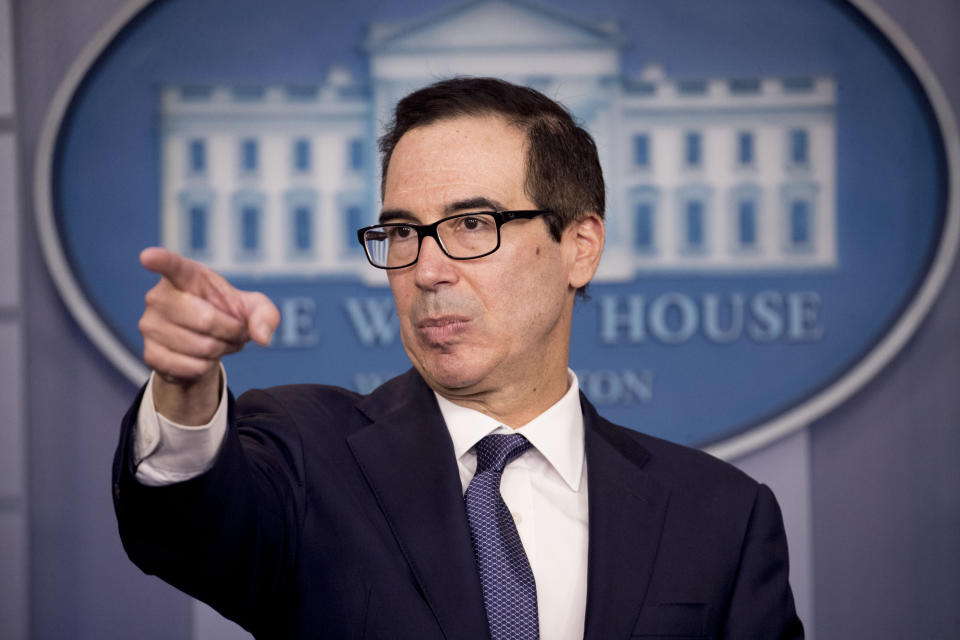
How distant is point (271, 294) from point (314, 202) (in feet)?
0.99

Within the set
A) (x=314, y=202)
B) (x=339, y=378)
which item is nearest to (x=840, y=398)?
(x=339, y=378)

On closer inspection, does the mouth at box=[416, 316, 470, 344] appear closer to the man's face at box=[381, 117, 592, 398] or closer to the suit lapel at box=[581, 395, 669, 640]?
the man's face at box=[381, 117, 592, 398]

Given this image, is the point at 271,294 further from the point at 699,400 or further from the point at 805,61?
the point at 805,61

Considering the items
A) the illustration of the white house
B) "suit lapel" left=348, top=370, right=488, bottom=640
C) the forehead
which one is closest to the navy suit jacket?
"suit lapel" left=348, top=370, right=488, bottom=640

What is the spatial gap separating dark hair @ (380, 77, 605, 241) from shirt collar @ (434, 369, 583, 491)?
0.34 m

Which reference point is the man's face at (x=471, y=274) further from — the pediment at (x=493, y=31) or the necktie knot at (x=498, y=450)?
the pediment at (x=493, y=31)

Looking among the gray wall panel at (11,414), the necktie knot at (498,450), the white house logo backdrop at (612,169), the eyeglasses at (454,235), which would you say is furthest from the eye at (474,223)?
the gray wall panel at (11,414)

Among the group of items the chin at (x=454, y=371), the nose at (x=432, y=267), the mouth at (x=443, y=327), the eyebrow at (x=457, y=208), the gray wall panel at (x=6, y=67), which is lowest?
the chin at (x=454, y=371)

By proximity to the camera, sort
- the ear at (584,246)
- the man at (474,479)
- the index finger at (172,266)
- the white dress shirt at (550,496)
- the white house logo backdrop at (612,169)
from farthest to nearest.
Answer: the white house logo backdrop at (612,169)
the ear at (584,246)
the white dress shirt at (550,496)
the man at (474,479)
the index finger at (172,266)

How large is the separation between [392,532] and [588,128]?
1637 mm

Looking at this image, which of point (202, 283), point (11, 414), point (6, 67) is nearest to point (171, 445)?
point (202, 283)

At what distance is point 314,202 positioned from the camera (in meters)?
2.73

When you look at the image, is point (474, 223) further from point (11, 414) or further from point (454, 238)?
point (11, 414)

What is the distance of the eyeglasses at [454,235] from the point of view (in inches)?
61.2
